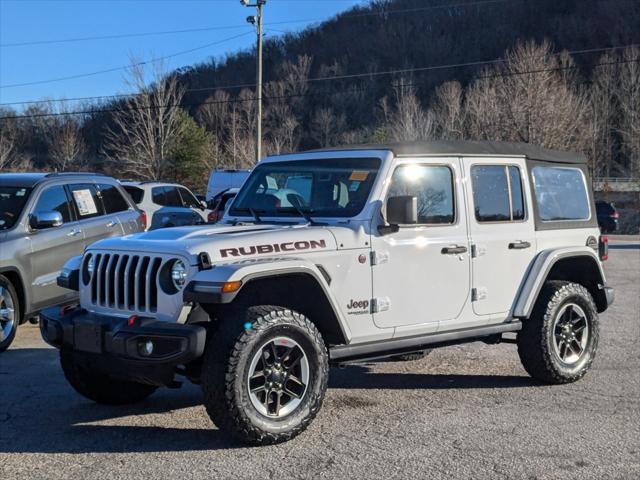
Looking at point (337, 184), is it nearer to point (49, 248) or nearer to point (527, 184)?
point (527, 184)

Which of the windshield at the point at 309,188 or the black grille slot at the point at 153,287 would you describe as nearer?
the black grille slot at the point at 153,287

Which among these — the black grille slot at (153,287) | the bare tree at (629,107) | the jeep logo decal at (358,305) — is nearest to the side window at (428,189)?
the jeep logo decal at (358,305)

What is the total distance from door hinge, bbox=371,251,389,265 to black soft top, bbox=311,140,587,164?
0.81 meters

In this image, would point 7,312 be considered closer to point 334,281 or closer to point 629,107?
point 334,281

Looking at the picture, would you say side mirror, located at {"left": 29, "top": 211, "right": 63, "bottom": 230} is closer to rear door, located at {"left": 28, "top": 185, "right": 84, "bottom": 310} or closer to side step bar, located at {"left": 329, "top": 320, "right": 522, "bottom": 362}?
rear door, located at {"left": 28, "top": 185, "right": 84, "bottom": 310}

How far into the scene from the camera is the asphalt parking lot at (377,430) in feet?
14.9

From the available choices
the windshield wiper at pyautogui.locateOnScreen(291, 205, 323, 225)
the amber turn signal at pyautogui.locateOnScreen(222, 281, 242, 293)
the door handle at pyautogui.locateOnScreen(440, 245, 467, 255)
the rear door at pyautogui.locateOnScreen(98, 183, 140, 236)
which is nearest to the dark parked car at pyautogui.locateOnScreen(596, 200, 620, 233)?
the rear door at pyautogui.locateOnScreen(98, 183, 140, 236)

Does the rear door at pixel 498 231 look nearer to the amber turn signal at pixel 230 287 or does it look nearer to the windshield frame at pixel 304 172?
the windshield frame at pixel 304 172

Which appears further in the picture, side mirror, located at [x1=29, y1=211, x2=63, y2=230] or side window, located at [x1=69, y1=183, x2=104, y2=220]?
side window, located at [x1=69, y1=183, x2=104, y2=220]

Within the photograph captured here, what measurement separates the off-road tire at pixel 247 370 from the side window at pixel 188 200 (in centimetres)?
1421

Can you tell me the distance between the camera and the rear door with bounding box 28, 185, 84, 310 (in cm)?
840

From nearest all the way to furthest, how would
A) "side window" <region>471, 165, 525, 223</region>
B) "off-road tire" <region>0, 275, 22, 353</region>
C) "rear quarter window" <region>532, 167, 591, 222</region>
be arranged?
"side window" <region>471, 165, 525, 223</region> < "rear quarter window" <region>532, 167, 591, 222</region> < "off-road tire" <region>0, 275, 22, 353</region>

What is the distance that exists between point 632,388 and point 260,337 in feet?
11.5

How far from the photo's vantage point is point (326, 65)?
124812 millimetres
